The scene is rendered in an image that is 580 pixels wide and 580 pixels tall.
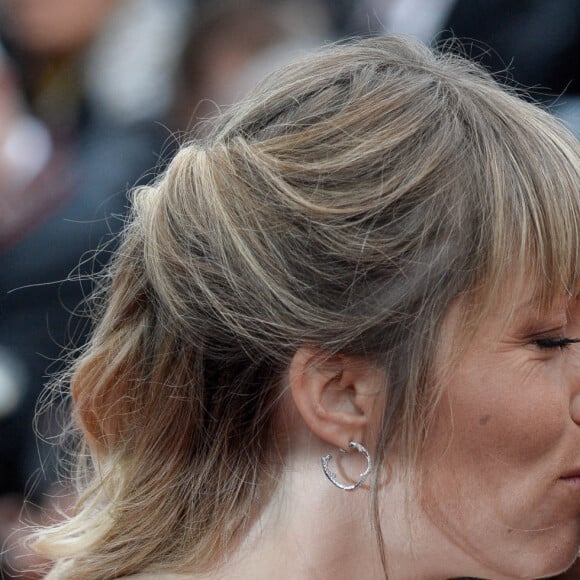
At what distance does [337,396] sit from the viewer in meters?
1.40

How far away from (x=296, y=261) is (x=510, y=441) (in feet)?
1.22

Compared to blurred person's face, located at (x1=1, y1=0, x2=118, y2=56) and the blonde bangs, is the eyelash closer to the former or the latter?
the blonde bangs

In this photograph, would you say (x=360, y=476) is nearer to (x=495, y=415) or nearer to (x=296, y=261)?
(x=495, y=415)

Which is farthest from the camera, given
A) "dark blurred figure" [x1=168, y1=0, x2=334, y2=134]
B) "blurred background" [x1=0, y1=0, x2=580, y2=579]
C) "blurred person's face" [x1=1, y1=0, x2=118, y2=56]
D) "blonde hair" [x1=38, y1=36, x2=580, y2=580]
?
"blurred person's face" [x1=1, y1=0, x2=118, y2=56]

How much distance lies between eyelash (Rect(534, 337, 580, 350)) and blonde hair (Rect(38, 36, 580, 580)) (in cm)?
6

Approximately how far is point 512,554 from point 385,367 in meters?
0.32

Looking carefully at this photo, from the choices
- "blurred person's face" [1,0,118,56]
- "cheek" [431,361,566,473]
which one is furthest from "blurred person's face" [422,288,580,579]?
"blurred person's face" [1,0,118,56]

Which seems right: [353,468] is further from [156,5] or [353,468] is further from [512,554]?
[156,5]

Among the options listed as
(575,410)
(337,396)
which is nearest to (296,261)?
(337,396)

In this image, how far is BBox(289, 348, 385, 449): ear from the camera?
4.48 feet

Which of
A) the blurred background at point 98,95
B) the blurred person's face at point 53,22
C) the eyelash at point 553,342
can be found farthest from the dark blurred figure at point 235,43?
the eyelash at point 553,342

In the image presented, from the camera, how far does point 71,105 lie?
294 centimetres

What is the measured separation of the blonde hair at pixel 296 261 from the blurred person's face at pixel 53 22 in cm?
156

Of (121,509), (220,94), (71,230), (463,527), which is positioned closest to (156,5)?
(220,94)
